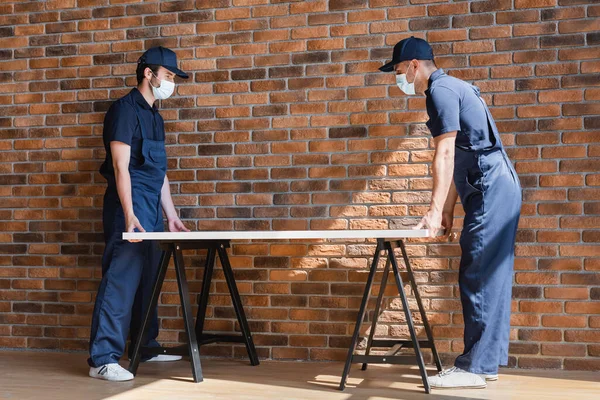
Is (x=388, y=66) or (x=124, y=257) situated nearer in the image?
(x=388, y=66)

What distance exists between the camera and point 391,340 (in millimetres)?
Answer: 3459

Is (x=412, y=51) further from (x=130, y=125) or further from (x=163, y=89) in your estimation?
(x=130, y=125)

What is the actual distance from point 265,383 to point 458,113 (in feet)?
4.91

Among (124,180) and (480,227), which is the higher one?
(124,180)

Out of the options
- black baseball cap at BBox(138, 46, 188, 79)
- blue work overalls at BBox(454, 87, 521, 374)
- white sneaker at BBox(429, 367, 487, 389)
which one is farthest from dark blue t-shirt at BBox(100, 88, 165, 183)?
white sneaker at BBox(429, 367, 487, 389)

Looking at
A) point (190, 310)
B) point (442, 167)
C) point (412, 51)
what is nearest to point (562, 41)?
point (412, 51)

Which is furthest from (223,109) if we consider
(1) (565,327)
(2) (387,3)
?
(1) (565,327)

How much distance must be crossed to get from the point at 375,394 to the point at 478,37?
1.92 meters

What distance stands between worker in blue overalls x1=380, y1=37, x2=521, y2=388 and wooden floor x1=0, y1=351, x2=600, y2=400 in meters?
0.13

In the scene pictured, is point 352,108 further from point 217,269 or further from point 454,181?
point 217,269

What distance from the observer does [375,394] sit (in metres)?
2.96

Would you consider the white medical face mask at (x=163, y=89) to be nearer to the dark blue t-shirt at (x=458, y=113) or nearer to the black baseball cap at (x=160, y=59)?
the black baseball cap at (x=160, y=59)

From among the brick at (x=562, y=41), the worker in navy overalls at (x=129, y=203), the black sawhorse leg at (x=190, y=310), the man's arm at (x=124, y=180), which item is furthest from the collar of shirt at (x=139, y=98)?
the brick at (x=562, y=41)

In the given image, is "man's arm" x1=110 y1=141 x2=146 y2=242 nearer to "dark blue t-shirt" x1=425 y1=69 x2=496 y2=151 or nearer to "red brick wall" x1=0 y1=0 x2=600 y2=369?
"red brick wall" x1=0 y1=0 x2=600 y2=369
